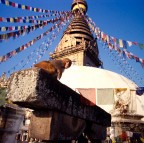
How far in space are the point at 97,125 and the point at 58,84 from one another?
2.00m

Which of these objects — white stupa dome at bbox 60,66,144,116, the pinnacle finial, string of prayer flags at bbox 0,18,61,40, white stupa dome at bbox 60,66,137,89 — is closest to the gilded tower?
the pinnacle finial

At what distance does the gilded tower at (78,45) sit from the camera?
2848 centimetres

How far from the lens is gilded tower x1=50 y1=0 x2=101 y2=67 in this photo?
2848cm

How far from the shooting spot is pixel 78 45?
29.0 m

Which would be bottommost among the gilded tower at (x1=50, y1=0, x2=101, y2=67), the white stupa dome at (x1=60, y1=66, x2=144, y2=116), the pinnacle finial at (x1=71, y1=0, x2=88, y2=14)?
the white stupa dome at (x1=60, y1=66, x2=144, y2=116)

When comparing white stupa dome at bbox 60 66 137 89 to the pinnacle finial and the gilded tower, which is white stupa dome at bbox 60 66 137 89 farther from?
the pinnacle finial

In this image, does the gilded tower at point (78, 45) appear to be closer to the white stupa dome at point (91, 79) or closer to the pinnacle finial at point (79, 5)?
the pinnacle finial at point (79, 5)

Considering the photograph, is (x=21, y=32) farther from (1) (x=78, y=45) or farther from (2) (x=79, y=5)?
(2) (x=79, y=5)

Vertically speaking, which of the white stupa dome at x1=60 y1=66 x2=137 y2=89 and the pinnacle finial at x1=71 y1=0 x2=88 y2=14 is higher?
the pinnacle finial at x1=71 y1=0 x2=88 y2=14

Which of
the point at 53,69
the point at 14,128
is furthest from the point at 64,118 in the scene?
the point at 14,128

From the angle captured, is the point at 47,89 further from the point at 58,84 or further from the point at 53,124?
the point at 53,124

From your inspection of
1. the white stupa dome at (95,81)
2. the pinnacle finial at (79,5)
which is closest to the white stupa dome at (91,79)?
the white stupa dome at (95,81)

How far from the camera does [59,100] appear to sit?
8.42ft

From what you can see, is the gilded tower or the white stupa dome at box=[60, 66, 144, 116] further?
the gilded tower
